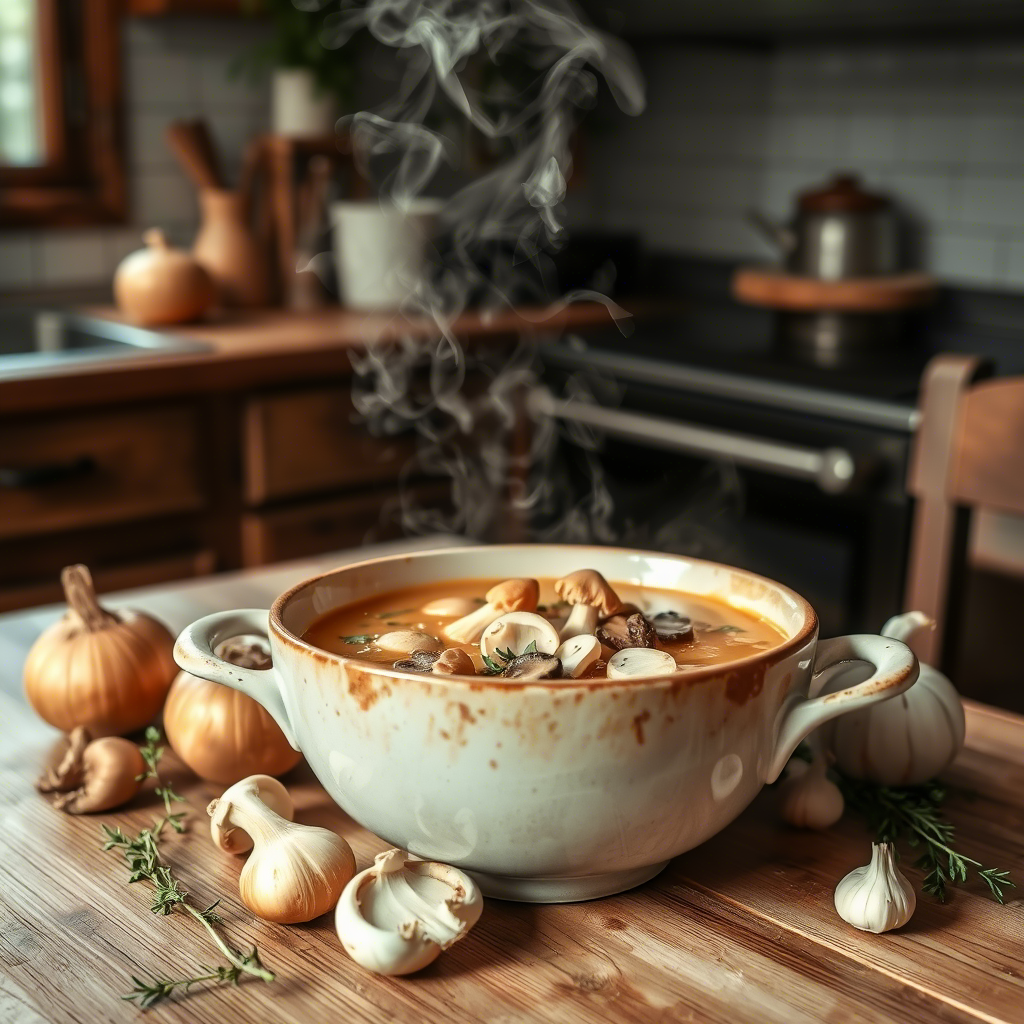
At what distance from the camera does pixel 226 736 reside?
30.4 inches

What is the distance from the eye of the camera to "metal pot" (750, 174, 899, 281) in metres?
2.34

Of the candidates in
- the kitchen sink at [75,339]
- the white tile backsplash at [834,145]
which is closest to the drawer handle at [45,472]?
the kitchen sink at [75,339]

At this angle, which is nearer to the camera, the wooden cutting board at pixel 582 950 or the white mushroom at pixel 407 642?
the wooden cutting board at pixel 582 950

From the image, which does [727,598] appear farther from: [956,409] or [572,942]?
[956,409]

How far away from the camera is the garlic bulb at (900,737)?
0.77 meters

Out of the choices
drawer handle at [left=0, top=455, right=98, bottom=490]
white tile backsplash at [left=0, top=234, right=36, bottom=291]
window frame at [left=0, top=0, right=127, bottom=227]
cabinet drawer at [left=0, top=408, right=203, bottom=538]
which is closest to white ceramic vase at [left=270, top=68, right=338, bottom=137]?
window frame at [left=0, top=0, right=127, bottom=227]

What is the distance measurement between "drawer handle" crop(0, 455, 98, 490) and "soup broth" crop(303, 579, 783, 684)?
4.02 feet

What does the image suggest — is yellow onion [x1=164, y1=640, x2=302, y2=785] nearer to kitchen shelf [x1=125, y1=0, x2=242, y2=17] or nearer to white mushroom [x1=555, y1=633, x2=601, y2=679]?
white mushroom [x1=555, y1=633, x2=601, y2=679]

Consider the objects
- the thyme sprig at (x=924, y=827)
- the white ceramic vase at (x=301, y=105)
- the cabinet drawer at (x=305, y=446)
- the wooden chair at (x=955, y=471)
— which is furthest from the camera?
the white ceramic vase at (x=301, y=105)

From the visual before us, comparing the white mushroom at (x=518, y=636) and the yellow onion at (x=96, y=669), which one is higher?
the white mushroom at (x=518, y=636)

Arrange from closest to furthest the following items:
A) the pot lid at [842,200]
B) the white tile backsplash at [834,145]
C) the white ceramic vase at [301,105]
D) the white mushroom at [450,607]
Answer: the white mushroom at [450,607], the pot lid at [842,200], the white tile backsplash at [834,145], the white ceramic vase at [301,105]

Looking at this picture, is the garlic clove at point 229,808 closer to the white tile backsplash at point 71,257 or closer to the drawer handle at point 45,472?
the drawer handle at point 45,472

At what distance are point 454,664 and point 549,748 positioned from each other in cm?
8

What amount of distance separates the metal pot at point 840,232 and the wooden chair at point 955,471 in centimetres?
79
